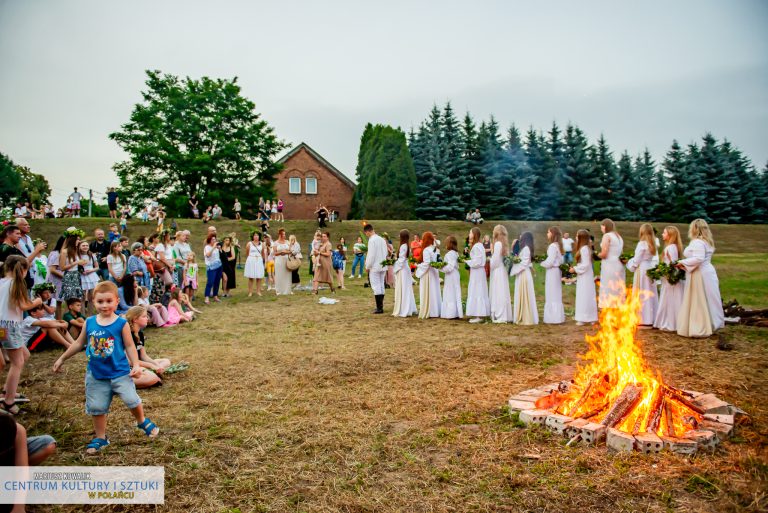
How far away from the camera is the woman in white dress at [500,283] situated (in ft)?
38.7

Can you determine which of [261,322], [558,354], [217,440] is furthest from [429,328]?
[217,440]

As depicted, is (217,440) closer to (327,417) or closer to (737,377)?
(327,417)

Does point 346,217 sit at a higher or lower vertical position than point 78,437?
higher

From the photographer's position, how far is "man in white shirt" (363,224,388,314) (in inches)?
547

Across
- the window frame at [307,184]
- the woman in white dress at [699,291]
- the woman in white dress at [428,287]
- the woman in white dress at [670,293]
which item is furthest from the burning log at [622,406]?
the window frame at [307,184]

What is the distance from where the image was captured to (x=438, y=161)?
48.8 m

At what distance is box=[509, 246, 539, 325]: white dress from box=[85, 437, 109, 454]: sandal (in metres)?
8.99

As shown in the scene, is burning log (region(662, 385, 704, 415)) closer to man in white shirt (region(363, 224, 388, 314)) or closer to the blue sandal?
the blue sandal

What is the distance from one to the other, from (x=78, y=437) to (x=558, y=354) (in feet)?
23.3

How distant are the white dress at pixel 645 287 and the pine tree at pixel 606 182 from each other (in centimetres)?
4212

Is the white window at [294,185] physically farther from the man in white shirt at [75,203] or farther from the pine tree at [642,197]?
the pine tree at [642,197]

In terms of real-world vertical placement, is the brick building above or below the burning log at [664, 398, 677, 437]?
above

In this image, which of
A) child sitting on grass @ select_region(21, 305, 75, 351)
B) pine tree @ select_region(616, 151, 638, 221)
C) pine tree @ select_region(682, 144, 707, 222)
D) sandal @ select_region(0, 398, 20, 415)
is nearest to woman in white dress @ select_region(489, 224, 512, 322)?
child sitting on grass @ select_region(21, 305, 75, 351)

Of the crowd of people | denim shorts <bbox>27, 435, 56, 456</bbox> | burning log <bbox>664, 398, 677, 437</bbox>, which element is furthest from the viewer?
the crowd of people
